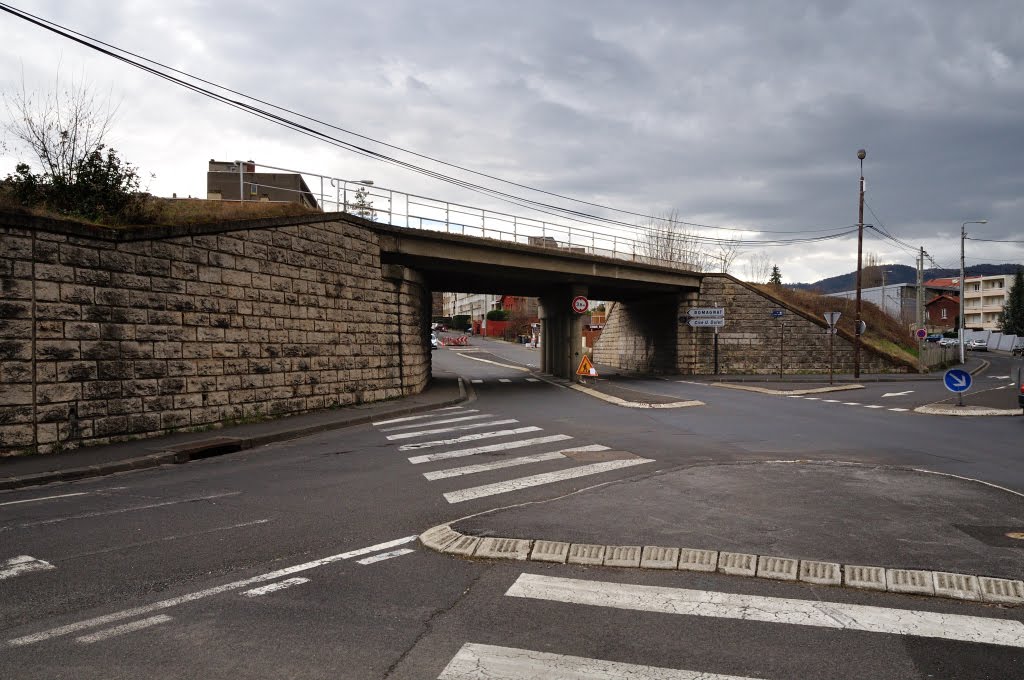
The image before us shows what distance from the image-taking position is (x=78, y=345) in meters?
10.9

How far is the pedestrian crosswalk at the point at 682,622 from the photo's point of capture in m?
3.25

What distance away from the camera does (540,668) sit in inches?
129

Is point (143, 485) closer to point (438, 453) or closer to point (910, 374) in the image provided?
point (438, 453)

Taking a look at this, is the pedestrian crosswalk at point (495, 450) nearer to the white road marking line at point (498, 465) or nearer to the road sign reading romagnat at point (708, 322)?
the white road marking line at point (498, 465)

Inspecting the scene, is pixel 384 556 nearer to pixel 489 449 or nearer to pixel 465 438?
pixel 489 449

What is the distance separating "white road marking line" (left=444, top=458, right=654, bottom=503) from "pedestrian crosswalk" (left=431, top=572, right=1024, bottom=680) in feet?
9.17

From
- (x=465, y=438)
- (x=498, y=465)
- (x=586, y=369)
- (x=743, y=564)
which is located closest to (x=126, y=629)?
(x=743, y=564)

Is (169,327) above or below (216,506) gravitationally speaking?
above

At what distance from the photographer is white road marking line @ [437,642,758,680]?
10.5 ft

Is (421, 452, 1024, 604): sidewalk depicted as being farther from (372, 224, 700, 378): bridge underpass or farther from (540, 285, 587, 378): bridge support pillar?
(540, 285, 587, 378): bridge support pillar

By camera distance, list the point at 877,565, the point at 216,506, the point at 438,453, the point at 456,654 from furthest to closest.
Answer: the point at 438,453 < the point at 216,506 < the point at 877,565 < the point at 456,654

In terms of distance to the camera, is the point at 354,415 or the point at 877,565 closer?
the point at 877,565

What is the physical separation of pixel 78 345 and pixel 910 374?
129ft

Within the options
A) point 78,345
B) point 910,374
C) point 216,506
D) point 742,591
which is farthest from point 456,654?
point 910,374
